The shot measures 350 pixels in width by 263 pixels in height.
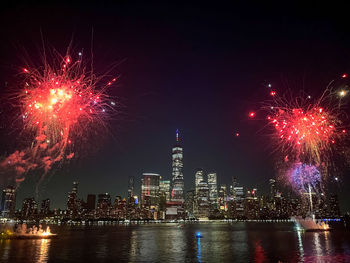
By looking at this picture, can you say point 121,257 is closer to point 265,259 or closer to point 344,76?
point 265,259

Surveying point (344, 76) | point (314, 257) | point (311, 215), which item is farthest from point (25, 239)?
point (311, 215)

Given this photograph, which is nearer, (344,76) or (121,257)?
(344,76)

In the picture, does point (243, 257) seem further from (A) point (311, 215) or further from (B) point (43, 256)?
(A) point (311, 215)

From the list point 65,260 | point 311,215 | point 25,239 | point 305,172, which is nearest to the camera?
point 65,260

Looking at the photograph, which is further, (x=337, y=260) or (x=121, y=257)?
(x=121, y=257)

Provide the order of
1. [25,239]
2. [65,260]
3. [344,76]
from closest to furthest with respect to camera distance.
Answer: [344,76]
[65,260]
[25,239]

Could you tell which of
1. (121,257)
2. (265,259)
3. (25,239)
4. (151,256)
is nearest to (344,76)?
(265,259)

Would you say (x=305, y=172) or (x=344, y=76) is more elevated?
(x=344, y=76)

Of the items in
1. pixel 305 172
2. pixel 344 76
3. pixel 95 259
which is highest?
pixel 344 76

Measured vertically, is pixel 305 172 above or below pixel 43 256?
above
